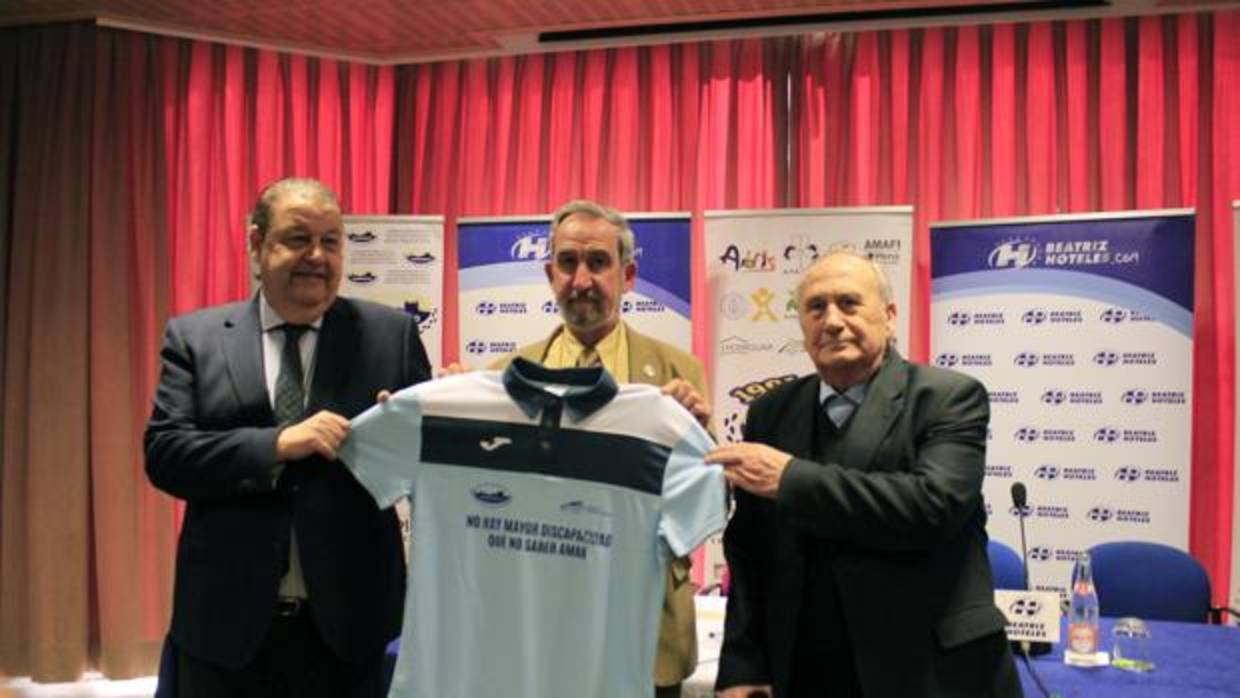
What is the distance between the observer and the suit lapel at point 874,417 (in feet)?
6.31

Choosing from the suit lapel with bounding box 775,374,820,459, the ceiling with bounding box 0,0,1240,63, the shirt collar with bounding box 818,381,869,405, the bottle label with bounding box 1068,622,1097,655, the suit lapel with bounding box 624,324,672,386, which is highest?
the ceiling with bounding box 0,0,1240,63

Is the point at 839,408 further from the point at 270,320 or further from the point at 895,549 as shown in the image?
the point at 270,320

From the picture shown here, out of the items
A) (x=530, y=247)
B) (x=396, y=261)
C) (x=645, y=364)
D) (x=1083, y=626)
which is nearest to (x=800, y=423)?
(x=645, y=364)

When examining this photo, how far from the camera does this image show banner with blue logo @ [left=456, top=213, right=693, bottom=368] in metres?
4.84

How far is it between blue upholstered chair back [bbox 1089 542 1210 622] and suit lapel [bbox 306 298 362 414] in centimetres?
306

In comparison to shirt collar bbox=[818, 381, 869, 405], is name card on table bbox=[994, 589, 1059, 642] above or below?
below

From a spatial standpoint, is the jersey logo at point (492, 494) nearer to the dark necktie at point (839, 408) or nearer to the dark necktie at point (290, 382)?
the dark necktie at point (290, 382)

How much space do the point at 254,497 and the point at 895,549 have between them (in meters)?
1.32

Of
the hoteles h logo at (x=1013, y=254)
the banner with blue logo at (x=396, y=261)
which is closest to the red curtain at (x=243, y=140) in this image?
the banner with blue logo at (x=396, y=261)

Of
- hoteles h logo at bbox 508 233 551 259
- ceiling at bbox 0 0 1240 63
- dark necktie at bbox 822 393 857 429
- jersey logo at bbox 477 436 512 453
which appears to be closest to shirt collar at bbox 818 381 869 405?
dark necktie at bbox 822 393 857 429

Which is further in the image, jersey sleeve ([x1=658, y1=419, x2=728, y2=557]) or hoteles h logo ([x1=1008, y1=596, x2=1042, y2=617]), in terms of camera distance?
hoteles h logo ([x1=1008, y1=596, x2=1042, y2=617])

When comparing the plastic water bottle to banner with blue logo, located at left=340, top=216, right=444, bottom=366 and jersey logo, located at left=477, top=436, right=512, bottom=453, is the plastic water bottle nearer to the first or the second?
jersey logo, located at left=477, top=436, right=512, bottom=453

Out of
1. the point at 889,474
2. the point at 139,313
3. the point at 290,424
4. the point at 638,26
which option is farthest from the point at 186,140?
the point at 889,474

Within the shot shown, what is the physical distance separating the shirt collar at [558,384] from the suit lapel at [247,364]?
20.8 inches
